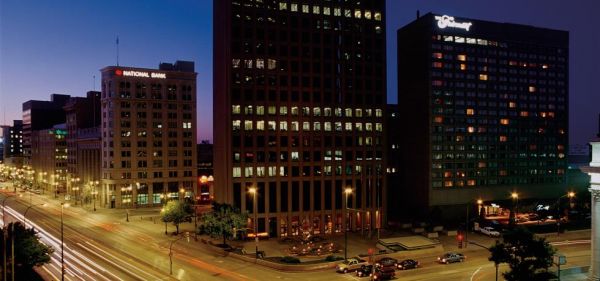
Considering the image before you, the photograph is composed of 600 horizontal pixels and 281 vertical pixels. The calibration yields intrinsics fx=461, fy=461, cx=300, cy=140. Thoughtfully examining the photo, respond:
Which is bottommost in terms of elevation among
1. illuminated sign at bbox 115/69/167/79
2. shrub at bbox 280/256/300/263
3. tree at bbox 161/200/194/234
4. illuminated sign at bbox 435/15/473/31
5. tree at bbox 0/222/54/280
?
shrub at bbox 280/256/300/263

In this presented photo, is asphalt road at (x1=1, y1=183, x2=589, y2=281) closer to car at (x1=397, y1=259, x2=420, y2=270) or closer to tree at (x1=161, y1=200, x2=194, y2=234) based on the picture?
car at (x1=397, y1=259, x2=420, y2=270)

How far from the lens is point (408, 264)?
6656 cm

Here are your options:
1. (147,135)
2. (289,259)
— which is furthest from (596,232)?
(147,135)

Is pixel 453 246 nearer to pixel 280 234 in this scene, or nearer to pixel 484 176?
pixel 280 234

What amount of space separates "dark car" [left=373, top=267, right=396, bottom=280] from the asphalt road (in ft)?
6.57

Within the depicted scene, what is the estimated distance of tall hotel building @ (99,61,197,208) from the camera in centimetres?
13900

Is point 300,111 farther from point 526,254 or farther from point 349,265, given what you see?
point 526,254

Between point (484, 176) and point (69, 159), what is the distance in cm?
15009

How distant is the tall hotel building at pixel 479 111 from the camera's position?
124875 mm

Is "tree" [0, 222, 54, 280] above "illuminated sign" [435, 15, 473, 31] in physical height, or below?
below

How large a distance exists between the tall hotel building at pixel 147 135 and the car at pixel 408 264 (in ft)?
301

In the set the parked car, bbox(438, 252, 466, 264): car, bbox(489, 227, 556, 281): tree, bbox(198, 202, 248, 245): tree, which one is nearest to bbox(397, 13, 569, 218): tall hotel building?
bbox(438, 252, 466, 264): car

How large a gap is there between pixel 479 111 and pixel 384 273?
274ft

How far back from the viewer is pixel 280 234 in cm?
9638
